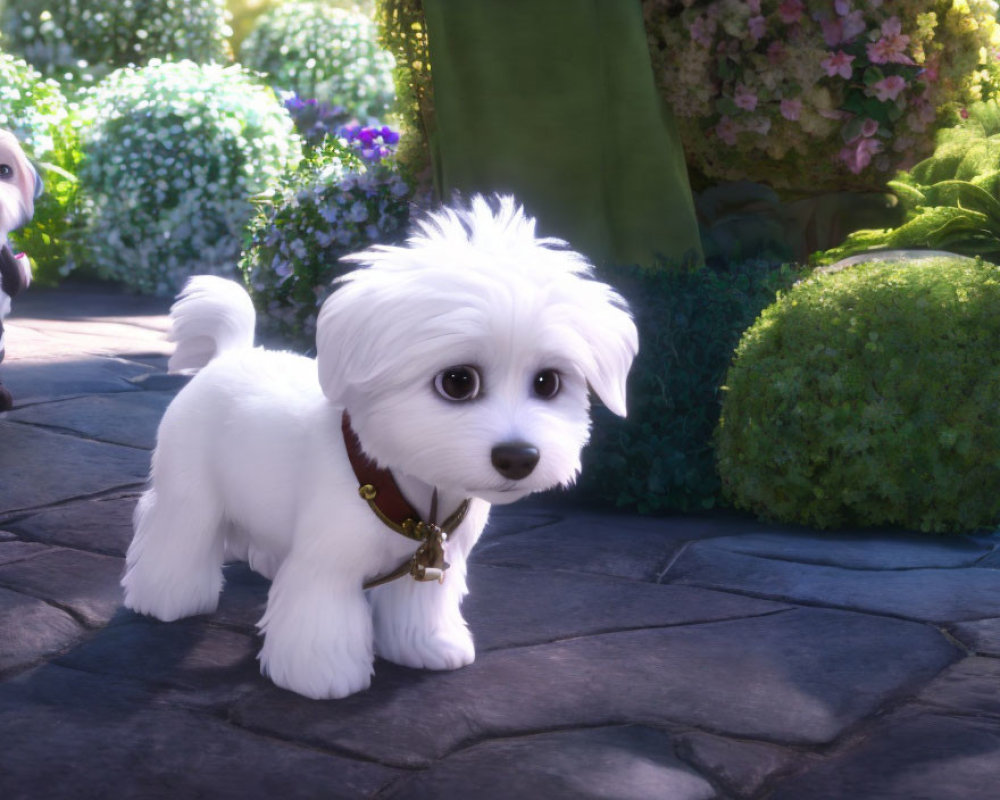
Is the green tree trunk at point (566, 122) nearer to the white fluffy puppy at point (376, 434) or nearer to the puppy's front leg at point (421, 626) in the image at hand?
the white fluffy puppy at point (376, 434)

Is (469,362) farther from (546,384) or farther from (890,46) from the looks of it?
(890,46)

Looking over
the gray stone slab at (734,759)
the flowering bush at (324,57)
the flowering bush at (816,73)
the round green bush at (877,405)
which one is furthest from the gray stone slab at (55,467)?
the flowering bush at (324,57)

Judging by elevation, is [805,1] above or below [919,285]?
above

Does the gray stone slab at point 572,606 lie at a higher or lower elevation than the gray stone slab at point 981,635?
higher

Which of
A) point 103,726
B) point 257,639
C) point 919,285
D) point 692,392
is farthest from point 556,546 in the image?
point 103,726

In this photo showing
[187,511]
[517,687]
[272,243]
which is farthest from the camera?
[272,243]

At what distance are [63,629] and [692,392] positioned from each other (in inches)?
109

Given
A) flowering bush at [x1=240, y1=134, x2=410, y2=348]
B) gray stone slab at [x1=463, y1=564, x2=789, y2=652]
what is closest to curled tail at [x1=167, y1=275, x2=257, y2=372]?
gray stone slab at [x1=463, y1=564, x2=789, y2=652]

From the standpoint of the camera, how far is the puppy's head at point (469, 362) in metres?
2.78

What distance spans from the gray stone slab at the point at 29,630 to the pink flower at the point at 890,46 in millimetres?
4678

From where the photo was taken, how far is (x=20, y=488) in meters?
5.22

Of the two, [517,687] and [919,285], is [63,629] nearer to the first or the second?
[517,687]

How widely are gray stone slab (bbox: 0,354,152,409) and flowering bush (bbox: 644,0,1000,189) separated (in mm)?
3474

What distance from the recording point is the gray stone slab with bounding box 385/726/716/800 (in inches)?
108
